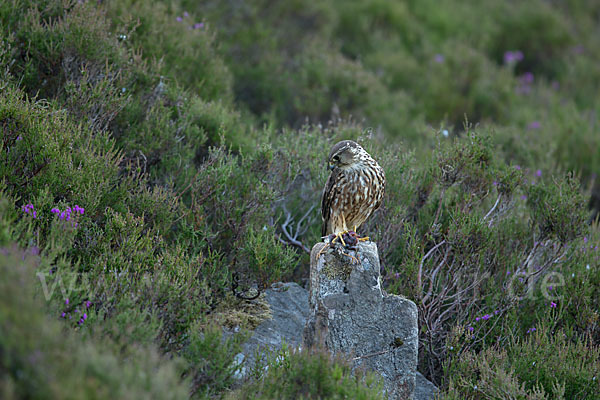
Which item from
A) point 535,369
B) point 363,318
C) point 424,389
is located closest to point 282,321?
point 363,318

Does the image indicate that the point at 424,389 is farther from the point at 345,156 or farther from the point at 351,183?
the point at 345,156

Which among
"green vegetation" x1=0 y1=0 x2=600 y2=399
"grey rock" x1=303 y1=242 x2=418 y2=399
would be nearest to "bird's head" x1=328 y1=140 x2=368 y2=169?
"grey rock" x1=303 y1=242 x2=418 y2=399

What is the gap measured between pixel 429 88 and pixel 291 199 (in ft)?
17.2

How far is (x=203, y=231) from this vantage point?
503 centimetres

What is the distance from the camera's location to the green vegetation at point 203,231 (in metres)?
3.44

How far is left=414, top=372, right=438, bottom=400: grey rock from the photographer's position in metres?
4.43

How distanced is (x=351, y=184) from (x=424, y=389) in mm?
1658

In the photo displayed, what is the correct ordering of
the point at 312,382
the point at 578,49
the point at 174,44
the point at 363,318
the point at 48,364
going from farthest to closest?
the point at 578,49 → the point at 174,44 → the point at 363,318 → the point at 312,382 → the point at 48,364

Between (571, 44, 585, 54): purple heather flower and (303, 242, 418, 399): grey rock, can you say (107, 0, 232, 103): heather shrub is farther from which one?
(571, 44, 585, 54): purple heather flower

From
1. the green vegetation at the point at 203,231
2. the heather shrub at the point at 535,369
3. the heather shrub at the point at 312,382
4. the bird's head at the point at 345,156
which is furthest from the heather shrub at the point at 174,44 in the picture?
the heather shrub at the point at 535,369

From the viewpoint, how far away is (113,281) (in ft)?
13.0

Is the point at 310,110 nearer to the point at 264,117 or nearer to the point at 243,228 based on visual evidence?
the point at 264,117

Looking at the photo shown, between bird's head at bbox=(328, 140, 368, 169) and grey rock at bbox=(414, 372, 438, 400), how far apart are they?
1.75m

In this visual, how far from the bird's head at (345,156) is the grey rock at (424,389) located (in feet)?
5.73
